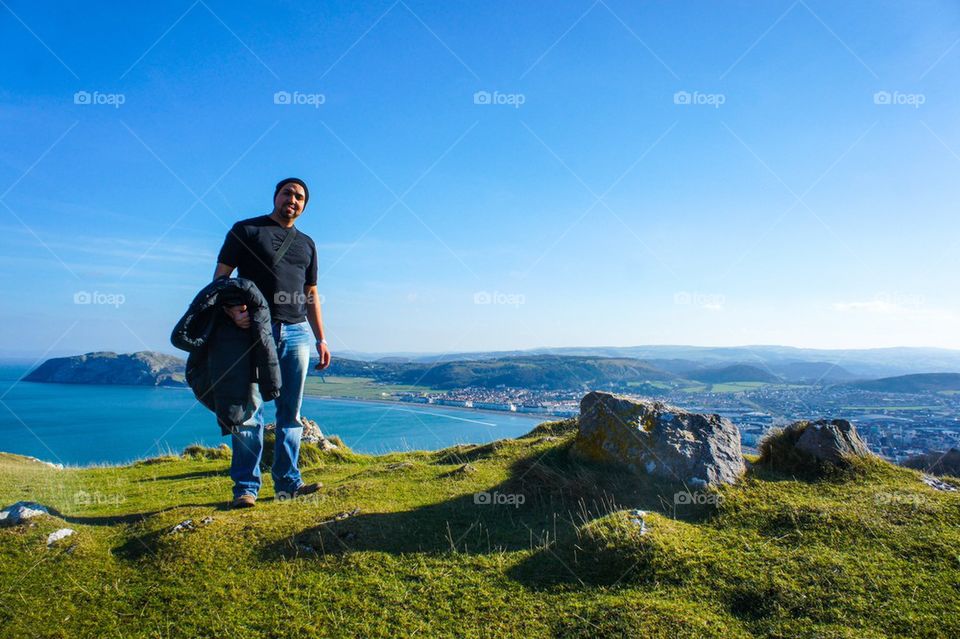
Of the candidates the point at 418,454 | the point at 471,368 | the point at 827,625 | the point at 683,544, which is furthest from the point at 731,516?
the point at 471,368

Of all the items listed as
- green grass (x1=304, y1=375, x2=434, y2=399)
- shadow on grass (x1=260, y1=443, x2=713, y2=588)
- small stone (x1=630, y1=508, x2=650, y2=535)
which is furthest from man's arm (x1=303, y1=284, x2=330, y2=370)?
green grass (x1=304, y1=375, x2=434, y2=399)

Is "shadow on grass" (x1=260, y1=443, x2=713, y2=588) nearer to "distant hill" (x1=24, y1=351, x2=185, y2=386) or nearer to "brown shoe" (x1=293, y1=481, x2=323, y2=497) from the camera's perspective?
"brown shoe" (x1=293, y1=481, x2=323, y2=497)

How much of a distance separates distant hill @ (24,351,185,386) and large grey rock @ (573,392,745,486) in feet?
245

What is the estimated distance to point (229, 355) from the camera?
556cm

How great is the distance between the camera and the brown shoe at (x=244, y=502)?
570 centimetres

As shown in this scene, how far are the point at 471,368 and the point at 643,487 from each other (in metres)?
65.8

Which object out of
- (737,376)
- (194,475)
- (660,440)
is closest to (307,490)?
(194,475)

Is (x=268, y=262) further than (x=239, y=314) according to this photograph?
Yes

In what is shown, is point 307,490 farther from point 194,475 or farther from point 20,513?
point 194,475

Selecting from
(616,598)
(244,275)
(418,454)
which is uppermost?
(244,275)

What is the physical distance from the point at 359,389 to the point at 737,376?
4580cm

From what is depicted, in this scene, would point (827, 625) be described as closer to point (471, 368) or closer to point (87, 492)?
point (87, 492)

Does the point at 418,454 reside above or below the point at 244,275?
below

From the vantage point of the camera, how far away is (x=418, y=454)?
1090cm
